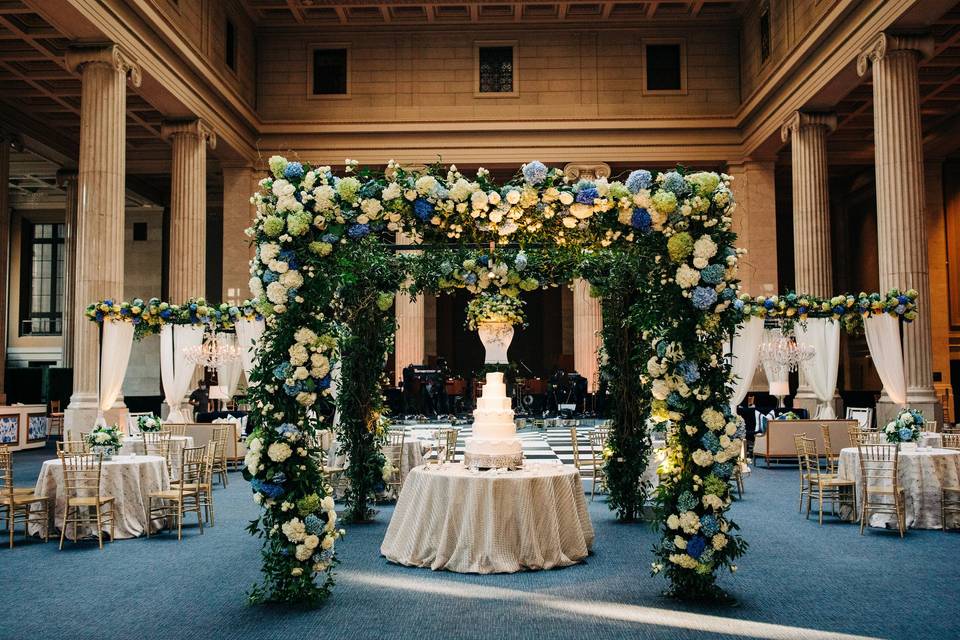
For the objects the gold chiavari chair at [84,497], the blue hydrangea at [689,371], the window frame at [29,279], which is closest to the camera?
the blue hydrangea at [689,371]

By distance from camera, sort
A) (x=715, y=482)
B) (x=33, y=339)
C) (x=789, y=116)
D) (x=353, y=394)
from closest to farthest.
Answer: (x=715, y=482), (x=353, y=394), (x=789, y=116), (x=33, y=339)

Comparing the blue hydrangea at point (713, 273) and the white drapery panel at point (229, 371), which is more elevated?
the blue hydrangea at point (713, 273)

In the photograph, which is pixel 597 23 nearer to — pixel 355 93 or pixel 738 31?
pixel 738 31

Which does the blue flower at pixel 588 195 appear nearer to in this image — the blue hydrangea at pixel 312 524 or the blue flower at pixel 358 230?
the blue flower at pixel 358 230

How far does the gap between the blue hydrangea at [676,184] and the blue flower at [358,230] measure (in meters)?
2.08

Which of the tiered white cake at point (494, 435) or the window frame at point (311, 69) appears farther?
the window frame at point (311, 69)

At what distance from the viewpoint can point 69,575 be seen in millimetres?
6504

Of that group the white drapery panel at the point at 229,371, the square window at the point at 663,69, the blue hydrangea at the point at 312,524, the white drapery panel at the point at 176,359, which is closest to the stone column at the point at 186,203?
the white drapery panel at the point at 229,371

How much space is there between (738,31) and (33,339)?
82.6 ft

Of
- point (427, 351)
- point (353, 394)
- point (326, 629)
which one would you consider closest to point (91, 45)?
point (353, 394)

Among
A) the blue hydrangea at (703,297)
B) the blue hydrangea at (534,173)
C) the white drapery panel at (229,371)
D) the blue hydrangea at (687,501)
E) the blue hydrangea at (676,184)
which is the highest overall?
the blue hydrangea at (534,173)

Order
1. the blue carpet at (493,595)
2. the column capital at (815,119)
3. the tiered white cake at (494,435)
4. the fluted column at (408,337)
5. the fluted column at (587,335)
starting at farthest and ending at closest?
the fluted column at (408,337)
the fluted column at (587,335)
the column capital at (815,119)
the tiered white cake at (494,435)
the blue carpet at (493,595)

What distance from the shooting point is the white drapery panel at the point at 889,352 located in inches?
498

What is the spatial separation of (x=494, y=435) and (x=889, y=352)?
8.73 m
